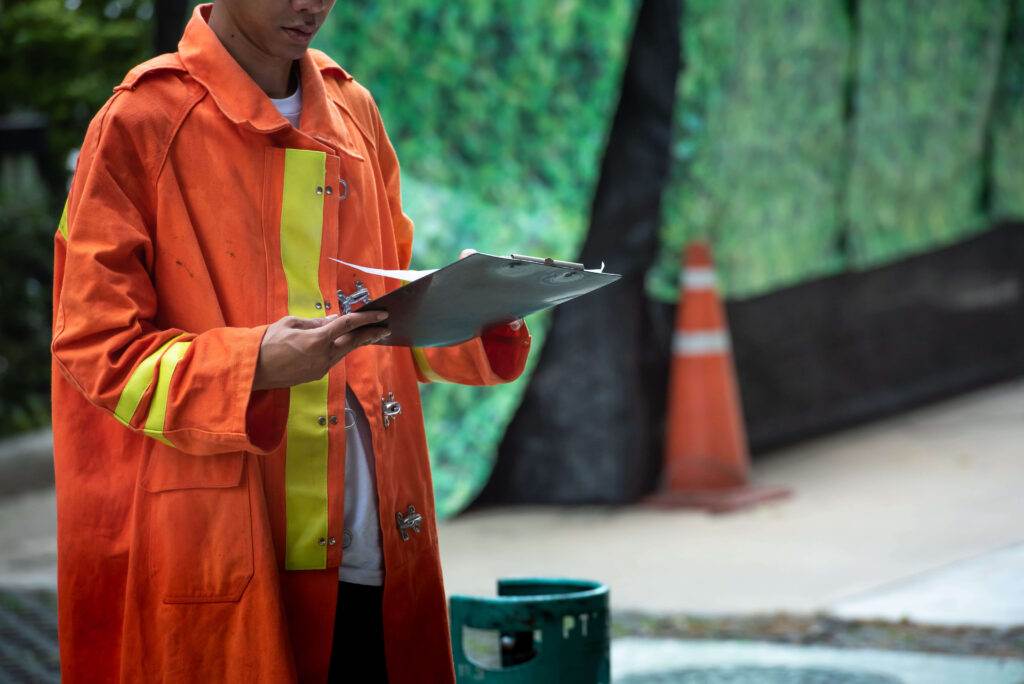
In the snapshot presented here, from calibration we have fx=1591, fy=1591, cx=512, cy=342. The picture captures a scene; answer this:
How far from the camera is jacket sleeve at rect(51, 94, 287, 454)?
2162 mm

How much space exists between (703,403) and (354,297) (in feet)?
16.3

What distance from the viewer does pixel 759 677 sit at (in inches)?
185

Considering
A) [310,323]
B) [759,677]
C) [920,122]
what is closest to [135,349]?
[310,323]

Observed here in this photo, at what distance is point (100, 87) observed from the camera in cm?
1329

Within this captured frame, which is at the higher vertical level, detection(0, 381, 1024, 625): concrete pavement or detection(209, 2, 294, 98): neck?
detection(209, 2, 294, 98): neck

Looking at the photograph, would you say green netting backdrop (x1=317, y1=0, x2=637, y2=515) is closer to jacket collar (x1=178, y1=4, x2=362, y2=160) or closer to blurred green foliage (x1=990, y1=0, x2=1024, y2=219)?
blurred green foliage (x1=990, y1=0, x2=1024, y2=219)

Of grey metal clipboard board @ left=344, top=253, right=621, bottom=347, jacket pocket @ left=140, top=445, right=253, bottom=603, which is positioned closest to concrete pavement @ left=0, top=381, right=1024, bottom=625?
grey metal clipboard board @ left=344, top=253, right=621, bottom=347

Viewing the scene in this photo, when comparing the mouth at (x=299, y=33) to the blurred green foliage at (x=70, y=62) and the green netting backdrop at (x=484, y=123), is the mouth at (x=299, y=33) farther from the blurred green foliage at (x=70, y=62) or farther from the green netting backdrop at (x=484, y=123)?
the blurred green foliage at (x=70, y=62)

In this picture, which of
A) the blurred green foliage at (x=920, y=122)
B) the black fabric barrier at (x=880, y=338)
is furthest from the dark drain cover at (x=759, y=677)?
the blurred green foliage at (x=920, y=122)

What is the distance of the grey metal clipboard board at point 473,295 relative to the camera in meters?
2.16

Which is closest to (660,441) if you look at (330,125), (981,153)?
(981,153)

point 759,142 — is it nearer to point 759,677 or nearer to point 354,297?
point 759,677

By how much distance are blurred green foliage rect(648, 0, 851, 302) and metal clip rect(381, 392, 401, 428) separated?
16.1ft

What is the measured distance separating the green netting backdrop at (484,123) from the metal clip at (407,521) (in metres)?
4.08
